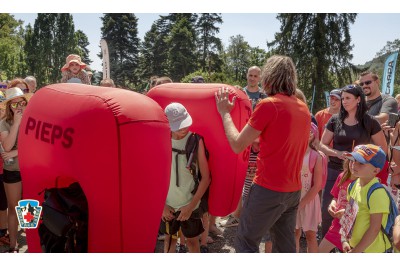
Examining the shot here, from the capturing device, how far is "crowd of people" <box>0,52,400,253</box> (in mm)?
2324

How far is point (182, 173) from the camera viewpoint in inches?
109

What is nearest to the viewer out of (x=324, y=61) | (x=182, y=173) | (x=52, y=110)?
(x=52, y=110)

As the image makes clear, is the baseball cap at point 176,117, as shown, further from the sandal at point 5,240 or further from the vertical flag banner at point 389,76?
the vertical flag banner at point 389,76

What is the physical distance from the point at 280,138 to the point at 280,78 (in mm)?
389

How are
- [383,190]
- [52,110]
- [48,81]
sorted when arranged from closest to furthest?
[52,110] → [383,190] → [48,81]

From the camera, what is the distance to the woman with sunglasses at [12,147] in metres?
3.52

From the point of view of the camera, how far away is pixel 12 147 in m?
3.59

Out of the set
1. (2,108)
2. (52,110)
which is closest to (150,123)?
(52,110)

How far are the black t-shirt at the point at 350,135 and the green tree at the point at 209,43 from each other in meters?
37.9

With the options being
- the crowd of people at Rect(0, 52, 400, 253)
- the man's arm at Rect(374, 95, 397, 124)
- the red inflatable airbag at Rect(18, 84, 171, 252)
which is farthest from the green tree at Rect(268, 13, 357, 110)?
the red inflatable airbag at Rect(18, 84, 171, 252)

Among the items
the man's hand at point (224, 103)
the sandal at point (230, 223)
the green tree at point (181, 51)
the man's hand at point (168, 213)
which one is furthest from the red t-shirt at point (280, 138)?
the green tree at point (181, 51)

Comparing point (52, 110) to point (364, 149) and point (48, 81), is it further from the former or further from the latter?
point (48, 81)

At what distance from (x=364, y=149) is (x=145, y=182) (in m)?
1.48

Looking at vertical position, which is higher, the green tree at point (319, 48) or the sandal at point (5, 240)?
the green tree at point (319, 48)
